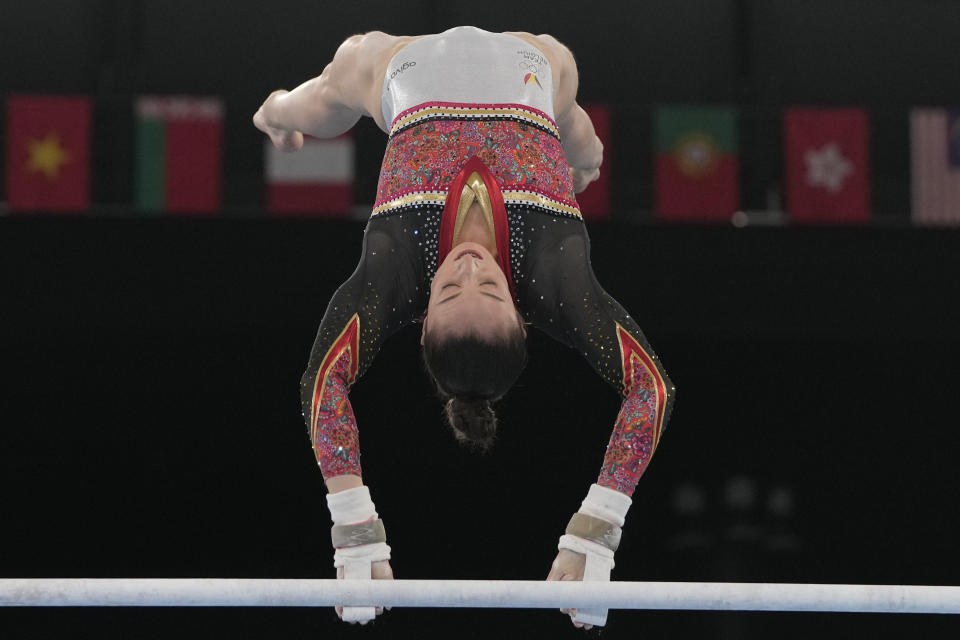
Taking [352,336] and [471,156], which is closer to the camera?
[352,336]

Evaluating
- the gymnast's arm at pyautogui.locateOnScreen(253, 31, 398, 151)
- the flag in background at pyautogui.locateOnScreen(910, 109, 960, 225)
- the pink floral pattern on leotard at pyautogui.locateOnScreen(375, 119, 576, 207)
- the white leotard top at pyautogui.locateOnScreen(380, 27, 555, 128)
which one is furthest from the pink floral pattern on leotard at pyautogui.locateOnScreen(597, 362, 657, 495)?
the flag in background at pyautogui.locateOnScreen(910, 109, 960, 225)

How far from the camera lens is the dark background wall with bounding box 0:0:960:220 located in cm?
882

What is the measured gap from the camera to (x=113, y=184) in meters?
8.08

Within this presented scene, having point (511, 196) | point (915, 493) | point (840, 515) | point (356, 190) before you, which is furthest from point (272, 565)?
point (511, 196)

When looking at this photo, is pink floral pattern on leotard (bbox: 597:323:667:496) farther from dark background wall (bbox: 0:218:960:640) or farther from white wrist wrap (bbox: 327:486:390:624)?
dark background wall (bbox: 0:218:960:640)

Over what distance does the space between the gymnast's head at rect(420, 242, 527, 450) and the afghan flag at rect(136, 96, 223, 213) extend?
451 cm

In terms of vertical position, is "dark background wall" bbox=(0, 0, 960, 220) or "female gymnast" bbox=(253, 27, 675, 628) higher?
"dark background wall" bbox=(0, 0, 960, 220)

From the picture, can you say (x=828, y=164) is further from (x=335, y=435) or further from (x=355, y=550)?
(x=355, y=550)

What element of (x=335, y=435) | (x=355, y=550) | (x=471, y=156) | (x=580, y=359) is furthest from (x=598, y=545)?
(x=580, y=359)

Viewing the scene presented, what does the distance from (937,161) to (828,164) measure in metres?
0.68

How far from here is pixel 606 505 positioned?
108 inches

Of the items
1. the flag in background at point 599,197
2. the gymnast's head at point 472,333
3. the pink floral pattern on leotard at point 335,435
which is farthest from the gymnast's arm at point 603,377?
the flag in background at point 599,197

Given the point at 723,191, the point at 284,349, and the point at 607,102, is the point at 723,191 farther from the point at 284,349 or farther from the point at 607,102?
the point at 284,349

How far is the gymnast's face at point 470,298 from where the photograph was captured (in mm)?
2779
